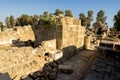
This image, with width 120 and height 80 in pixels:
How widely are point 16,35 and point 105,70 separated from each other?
42.7 feet

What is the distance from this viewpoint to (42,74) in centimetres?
664

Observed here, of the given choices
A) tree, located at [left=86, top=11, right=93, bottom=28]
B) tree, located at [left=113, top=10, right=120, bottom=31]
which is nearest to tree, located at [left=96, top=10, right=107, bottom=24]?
tree, located at [left=86, top=11, right=93, bottom=28]

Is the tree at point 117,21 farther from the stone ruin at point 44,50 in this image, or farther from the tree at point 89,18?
the stone ruin at point 44,50

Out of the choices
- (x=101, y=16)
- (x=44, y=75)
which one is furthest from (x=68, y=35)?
(x=101, y=16)

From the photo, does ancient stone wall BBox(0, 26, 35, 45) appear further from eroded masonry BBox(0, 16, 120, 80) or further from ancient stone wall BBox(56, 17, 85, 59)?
ancient stone wall BBox(56, 17, 85, 59)

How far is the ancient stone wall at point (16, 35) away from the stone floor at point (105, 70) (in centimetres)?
1179

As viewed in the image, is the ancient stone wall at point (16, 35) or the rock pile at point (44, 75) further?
the ancient stone wall at point (16, 35)

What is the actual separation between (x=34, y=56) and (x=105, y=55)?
11.8 feet

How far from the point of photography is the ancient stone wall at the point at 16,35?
16214mm

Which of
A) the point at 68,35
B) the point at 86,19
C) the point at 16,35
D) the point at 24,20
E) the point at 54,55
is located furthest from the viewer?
the point at 86,19

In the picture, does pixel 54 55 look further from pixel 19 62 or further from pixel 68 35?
pixel 68 35

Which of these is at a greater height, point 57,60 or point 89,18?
point 89,18

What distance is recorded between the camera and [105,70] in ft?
20.8

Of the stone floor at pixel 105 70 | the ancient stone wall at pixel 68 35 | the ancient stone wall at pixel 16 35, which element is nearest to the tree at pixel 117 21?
the ancient stone wall at pixel 16 35
